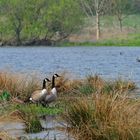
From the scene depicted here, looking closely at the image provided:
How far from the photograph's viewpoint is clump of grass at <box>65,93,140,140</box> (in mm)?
11766

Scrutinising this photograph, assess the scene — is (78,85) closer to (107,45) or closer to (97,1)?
(107,45)

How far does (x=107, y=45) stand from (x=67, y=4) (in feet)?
27.5

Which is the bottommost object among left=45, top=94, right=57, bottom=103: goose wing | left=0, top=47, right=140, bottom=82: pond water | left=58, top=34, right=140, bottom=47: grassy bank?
left=58, top=34, right=140, bottom=47: grassy bank

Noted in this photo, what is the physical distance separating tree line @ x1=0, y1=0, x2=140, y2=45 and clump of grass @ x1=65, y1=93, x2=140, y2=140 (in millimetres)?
81169

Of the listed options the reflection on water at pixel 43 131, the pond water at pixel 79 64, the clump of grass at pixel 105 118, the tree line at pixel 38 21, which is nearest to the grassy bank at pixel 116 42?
the tree line at pixel 38 21

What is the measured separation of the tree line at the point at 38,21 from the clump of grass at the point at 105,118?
3196 inches

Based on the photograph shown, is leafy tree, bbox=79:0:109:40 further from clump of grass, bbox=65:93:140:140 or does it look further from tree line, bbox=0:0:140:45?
clump of grass, bbox=65:93:140:140

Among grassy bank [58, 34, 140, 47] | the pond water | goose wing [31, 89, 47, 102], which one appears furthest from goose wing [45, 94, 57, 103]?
grassy bank [58, 34, 140, 47]

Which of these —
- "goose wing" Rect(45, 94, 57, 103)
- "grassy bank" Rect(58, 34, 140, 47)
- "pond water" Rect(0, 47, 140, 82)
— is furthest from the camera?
"grassy bank" Rect(58, 34, 140, 47)

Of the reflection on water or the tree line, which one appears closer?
the reflection on water

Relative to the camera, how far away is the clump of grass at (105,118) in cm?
1177

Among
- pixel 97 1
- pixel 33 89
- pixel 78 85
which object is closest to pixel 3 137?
pixel 33 89

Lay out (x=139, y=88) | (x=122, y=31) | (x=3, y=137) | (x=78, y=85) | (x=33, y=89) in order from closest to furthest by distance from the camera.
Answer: (x=3, y=137) < (x=33, y=89) < (x=78, y=85) < (x=139, y=88) < (x=122, y=31)

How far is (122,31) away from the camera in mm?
100062
